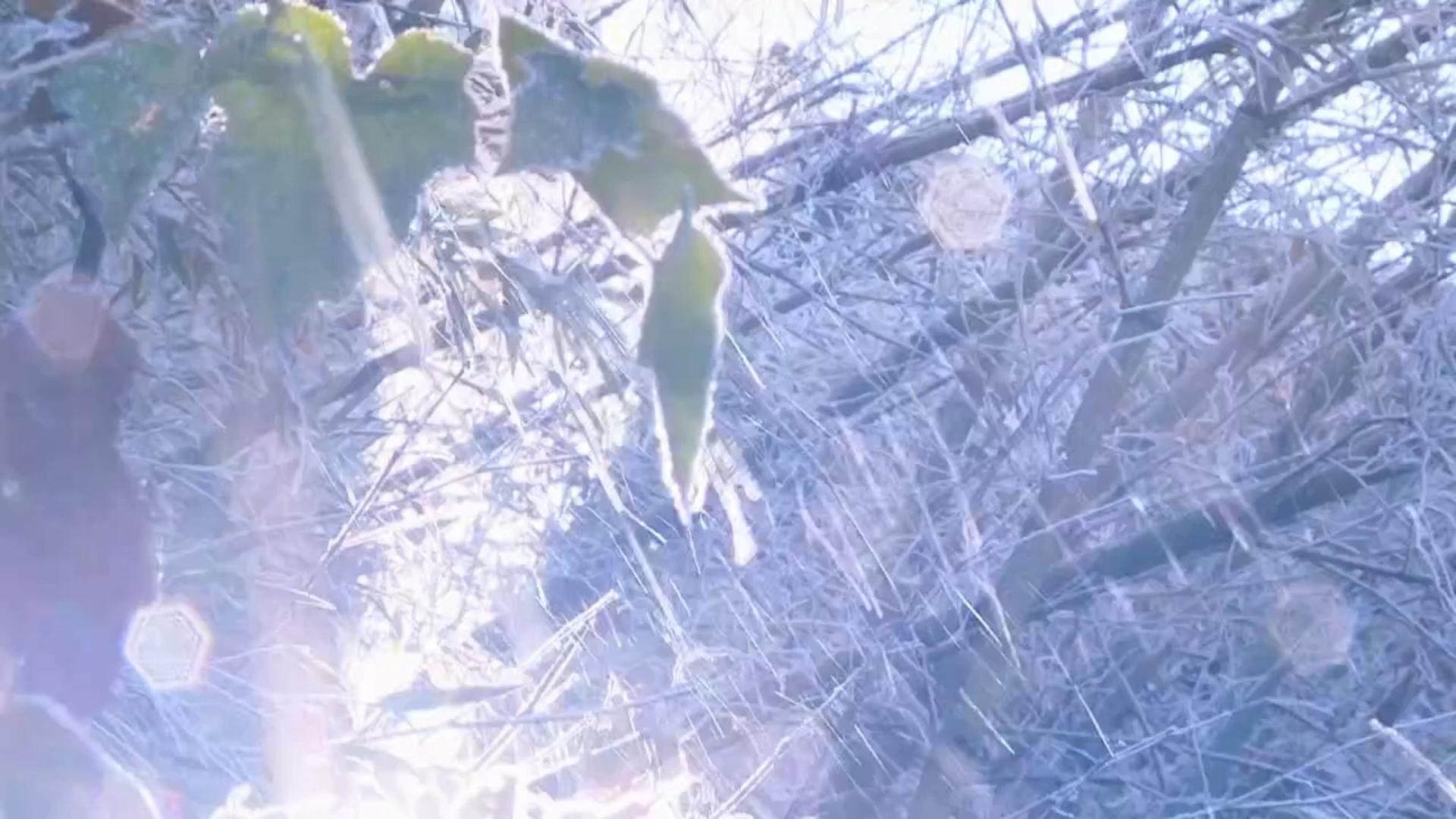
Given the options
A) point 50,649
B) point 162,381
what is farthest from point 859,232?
point 50,649

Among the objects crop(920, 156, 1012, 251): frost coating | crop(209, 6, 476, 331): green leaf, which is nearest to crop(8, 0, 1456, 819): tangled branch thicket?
crop(920, 156, 1012, 251): frost coating

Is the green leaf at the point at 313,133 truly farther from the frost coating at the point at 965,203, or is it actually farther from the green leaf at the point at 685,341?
the frost coating at the point at 965,203

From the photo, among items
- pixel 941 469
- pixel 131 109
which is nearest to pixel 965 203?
pixel 941 469

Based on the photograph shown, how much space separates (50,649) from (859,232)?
95.1 inches

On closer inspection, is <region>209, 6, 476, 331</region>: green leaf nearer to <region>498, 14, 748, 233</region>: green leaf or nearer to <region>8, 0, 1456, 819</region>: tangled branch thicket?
<region>498, 14, 748, 233</region>: green leaf

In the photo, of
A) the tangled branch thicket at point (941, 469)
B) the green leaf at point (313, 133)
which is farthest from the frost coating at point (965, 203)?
the green leaf at point (313, 133)

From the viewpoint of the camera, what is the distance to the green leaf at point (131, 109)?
0.70 m

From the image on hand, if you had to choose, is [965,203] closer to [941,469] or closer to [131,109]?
[941,469]

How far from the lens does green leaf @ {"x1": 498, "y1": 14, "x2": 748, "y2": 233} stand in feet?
2.08

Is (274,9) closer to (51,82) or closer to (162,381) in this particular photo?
(51,82)

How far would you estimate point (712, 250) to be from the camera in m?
0.61

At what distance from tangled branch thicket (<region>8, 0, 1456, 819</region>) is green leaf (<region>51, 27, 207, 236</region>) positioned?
84 cm

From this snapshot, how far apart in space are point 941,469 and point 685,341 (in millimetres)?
2806

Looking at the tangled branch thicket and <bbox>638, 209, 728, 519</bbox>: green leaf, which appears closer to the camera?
<bbox>638, 209, 728, 519</bbox>: green leaf
